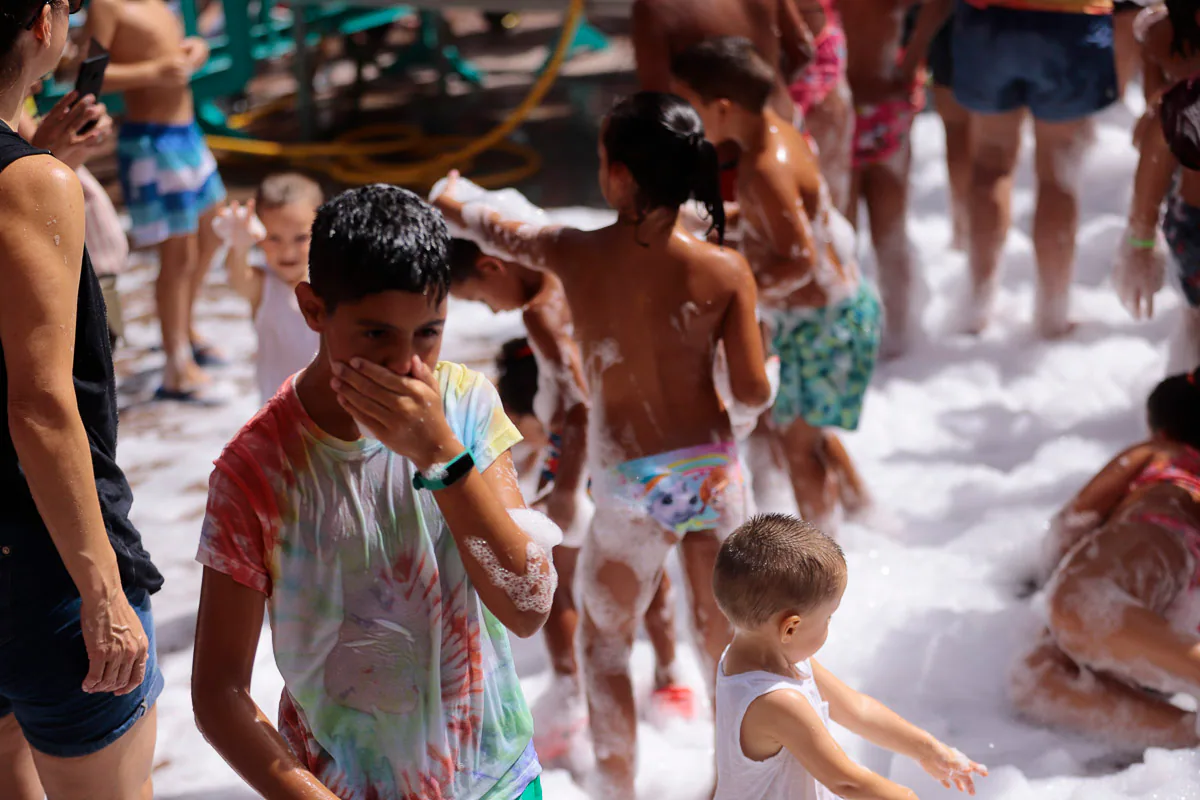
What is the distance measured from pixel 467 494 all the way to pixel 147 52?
12.4 feet

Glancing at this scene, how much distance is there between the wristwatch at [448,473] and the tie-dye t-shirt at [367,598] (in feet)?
0.34

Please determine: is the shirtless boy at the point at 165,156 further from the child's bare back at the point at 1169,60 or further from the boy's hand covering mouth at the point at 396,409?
the boy's hand covering mouth at the point at 396,409

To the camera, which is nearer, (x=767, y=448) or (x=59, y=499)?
(x=59, y=499)

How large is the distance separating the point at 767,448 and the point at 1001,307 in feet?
6.59

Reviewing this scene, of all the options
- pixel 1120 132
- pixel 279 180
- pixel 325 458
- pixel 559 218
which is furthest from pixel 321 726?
pixel 1120 132

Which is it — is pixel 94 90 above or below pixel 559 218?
above

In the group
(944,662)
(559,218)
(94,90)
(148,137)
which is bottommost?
(559,218)

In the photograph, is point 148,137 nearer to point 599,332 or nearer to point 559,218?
point 559,218

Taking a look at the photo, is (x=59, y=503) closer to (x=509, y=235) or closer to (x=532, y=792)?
(x=532, y=792)

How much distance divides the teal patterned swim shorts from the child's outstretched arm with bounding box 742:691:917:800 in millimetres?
1730

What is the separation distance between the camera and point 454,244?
2.87m

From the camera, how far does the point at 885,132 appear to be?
16.5ft

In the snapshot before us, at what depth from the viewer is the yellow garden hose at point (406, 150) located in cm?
750


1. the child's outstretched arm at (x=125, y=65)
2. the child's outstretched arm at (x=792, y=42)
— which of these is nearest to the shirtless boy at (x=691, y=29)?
the child's outstretched arm at (x=792, y=42)
